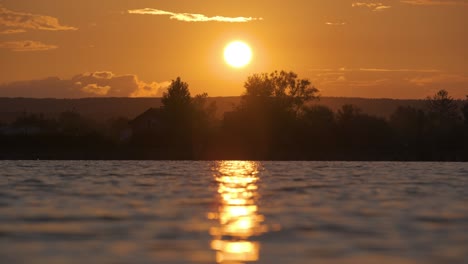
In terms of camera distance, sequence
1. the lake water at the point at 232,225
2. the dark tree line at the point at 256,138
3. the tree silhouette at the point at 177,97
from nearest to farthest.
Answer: the lake water at the point at 232,225
the dark tree line at the point at 256,138
the tree silhouette at the point at 177,97

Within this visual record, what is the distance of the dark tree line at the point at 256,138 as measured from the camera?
11656 centimetres

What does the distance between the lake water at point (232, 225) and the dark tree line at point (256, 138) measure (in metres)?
74.9

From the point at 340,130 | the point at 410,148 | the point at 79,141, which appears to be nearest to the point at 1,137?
the point at 79,141

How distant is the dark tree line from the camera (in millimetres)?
116562

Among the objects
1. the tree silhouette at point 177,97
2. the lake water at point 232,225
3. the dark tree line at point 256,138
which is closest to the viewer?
the lake water at point 232,225

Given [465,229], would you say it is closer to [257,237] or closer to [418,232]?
[418,232]

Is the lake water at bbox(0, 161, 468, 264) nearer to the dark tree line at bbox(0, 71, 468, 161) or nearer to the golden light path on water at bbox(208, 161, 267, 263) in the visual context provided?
the golden light path on water at bbox(208, 161, 267, 263)

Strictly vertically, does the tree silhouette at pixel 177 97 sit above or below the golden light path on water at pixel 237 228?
above

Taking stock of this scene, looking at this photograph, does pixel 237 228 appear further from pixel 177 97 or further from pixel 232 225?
pixel 177 97

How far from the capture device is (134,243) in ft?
70.9

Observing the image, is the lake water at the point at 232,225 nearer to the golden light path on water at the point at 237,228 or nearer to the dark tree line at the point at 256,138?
the golden light path on water at the point at 237,228

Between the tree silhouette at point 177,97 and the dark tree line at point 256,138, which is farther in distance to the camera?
the tree silhouette at point 177,97

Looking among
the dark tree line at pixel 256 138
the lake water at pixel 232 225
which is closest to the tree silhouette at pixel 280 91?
the dark tree line at pixel 256 138

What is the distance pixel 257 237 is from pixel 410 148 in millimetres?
103627
